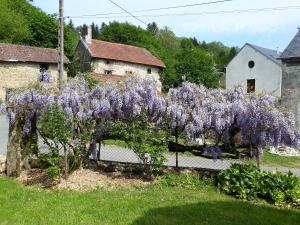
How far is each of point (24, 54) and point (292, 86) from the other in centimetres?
2667

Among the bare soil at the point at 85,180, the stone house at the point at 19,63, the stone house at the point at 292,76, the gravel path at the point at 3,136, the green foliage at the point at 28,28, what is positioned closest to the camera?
the bare soil at the point at 85,180

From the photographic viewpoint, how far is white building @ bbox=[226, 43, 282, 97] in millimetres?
41688

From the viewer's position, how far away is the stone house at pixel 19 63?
41.7m

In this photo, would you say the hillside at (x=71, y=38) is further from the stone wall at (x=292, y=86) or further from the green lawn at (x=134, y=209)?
the green lawn at (x=134, y=209)

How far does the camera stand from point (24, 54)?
43.1 metres

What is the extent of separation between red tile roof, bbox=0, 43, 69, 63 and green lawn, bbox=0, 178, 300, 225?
33.2 m

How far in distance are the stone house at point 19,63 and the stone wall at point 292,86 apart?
22.7 m

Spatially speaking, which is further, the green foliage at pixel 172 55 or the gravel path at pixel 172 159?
the green foliage at pixel 172 55

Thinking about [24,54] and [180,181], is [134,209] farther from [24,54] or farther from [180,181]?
[24,54]

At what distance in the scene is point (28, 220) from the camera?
806cm

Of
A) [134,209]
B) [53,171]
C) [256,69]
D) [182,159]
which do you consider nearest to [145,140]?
[53,171]

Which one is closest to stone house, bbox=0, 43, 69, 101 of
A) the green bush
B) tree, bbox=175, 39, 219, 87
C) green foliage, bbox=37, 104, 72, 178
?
tree, bbox=175, 39, 219, 87

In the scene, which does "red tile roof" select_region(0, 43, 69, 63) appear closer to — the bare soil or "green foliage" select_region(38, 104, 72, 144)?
the bare soil

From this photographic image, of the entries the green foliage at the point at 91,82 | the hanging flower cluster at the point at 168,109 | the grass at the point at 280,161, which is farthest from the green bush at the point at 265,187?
the grass at the point at 280,161
